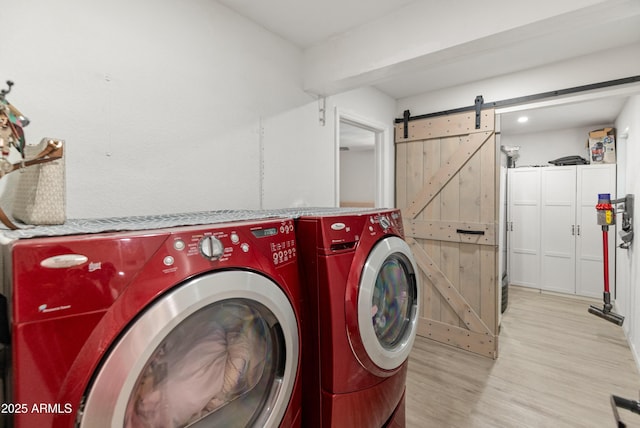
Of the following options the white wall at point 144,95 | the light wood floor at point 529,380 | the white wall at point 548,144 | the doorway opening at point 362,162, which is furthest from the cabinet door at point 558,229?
the white wall at point 144,95

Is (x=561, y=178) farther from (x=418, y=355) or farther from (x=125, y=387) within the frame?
(x=125, y=387)

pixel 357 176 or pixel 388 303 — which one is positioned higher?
pixel 357 176

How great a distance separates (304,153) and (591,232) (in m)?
4.33

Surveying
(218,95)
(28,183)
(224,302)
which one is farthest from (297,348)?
(218,95)

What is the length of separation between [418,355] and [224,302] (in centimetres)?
245

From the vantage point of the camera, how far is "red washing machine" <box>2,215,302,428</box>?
1.64 ft

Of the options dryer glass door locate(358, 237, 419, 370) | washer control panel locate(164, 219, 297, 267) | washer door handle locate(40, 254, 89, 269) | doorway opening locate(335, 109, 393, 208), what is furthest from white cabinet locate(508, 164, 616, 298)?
washer door handle locate(40, 254, 89, 269)

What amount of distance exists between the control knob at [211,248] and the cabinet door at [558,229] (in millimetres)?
5091

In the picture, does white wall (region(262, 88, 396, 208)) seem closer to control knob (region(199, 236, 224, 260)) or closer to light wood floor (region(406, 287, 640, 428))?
control knob (region(199, 236, 224, 260))

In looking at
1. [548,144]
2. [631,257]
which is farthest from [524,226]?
[631,257]

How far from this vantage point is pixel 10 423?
53cm

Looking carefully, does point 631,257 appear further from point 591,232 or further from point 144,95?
point 144,95

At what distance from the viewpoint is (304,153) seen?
84.0 inches

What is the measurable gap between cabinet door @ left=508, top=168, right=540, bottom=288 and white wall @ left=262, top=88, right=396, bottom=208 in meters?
3.26
